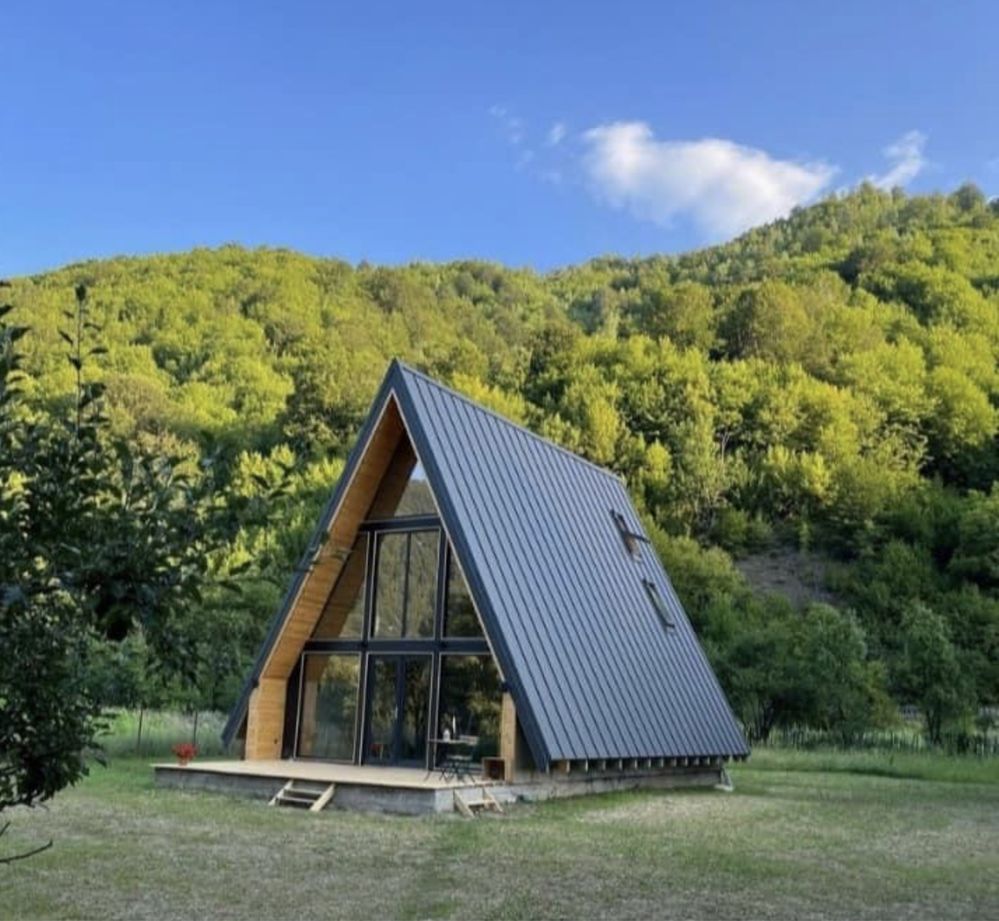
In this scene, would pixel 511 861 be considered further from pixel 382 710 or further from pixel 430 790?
pixel 382 710

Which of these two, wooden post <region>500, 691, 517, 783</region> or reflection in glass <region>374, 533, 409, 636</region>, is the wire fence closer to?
reflection in glass <region>374, 533, 409, 636</region>

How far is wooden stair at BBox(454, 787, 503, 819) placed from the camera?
33.1ft

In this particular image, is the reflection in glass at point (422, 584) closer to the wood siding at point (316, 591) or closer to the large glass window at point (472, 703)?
the large glass window at point (472, 703)

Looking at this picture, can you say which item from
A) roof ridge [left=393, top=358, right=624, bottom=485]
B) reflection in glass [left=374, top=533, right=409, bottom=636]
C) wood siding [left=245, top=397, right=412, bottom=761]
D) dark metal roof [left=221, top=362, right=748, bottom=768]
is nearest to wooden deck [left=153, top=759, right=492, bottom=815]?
wood siding [left=245, top=397, right=412, bottom=761]

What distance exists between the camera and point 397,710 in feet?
42.4

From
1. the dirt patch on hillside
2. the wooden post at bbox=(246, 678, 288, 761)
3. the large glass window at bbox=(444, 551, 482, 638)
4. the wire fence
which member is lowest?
the wire fence

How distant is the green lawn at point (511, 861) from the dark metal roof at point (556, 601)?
1.02 metres

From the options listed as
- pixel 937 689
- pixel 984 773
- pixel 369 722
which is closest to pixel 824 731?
pixel 937 689

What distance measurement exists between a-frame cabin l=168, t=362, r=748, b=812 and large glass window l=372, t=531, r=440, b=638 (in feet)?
0.07

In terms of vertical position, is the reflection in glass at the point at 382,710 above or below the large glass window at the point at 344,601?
below

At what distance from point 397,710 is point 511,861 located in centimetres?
579

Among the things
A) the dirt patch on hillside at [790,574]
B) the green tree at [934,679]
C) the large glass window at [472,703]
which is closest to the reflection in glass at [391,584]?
the large glass window at [472,703]

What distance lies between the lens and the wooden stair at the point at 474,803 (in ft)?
33.1

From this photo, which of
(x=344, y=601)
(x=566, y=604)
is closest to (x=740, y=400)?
(x=566, y=604)
